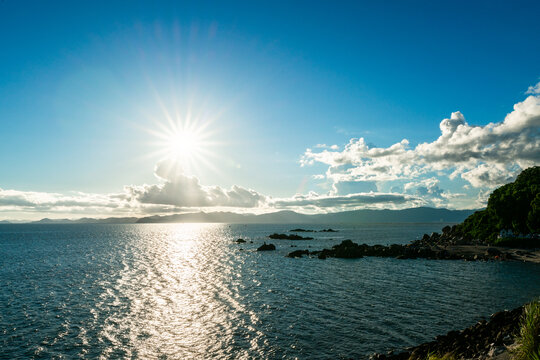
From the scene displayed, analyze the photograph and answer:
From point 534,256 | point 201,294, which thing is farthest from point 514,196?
point 201,294

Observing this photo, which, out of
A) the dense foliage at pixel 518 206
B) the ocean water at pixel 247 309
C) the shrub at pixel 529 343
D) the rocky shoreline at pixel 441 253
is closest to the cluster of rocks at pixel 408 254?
→ the rocky shoreline at pixel 441 253

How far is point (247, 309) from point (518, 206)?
3056 inches


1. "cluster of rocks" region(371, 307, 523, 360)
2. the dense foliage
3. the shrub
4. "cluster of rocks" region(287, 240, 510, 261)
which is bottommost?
"cluster of rocks" region(287, 240, 510, 261)

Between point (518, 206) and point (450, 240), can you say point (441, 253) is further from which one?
point (450, 240)

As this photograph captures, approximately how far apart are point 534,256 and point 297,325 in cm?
6708

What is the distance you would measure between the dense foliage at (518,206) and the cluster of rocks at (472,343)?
6187cm

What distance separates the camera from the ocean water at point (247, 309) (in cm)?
2469

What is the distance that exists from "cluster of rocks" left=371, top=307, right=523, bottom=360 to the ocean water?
1.82 metres

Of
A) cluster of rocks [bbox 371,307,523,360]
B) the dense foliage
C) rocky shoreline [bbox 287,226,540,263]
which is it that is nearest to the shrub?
cluster of rocks [bbox 371,307,523,360]

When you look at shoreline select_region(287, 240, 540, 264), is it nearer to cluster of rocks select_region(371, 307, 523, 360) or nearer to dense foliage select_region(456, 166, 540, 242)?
dense foliage select_region(456, 166, 540, 242)

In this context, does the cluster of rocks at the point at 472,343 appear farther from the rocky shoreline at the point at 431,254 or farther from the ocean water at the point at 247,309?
the rocky shoreline at the point at 431,254

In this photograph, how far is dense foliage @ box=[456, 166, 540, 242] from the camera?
74.0 meters

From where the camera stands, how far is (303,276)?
2090 inches

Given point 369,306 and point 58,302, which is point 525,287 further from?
point 58,302
